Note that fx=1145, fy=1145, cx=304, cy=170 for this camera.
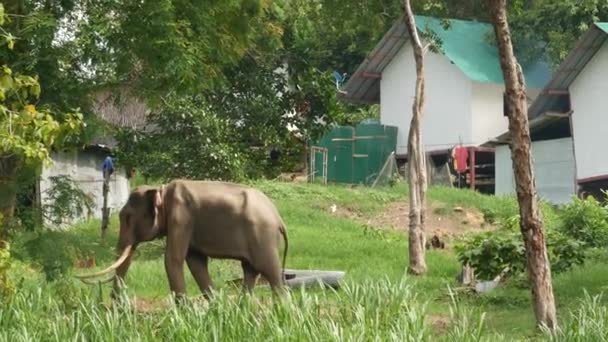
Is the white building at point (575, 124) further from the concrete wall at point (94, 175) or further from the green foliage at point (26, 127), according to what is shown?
the green foliage at point (26, 127)

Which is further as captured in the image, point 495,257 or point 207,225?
point 495,257

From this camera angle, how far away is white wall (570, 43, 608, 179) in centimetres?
2592

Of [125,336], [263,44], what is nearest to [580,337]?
[125,336]

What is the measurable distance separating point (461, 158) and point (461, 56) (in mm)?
2700

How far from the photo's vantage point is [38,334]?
752 cm

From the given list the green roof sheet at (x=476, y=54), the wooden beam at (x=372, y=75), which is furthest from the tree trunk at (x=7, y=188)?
the wooden beam at (x=372, y=75)

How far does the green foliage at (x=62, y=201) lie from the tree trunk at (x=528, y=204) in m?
4.12

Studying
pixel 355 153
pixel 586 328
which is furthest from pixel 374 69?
pixel 586 328

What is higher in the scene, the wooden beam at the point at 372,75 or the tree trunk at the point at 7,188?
the wooden beam at the point at 372,75

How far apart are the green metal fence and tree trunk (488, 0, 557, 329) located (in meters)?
21.9

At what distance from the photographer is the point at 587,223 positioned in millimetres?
16828

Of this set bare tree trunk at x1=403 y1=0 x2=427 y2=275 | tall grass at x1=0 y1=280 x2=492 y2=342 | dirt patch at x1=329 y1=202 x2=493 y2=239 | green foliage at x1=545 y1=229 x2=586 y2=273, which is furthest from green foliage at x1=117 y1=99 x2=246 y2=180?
tall grass at x1=0 y1=280 x2=492 y2=342

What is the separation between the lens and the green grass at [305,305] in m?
7.33

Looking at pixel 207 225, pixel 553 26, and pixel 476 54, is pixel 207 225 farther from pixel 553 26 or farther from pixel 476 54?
pixel 553 26
